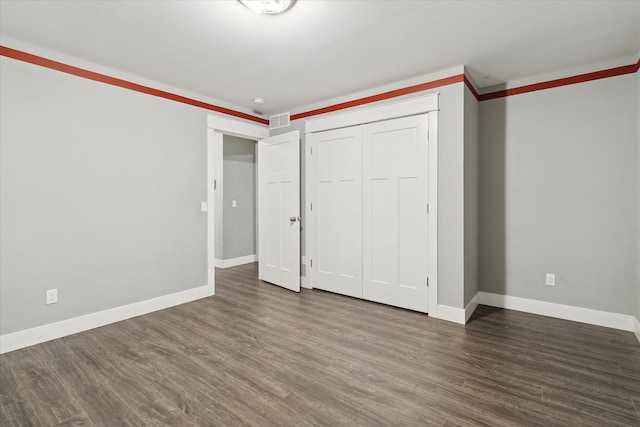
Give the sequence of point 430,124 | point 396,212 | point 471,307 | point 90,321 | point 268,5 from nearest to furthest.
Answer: point 268,5 → point 90,321 → point 430,124 → point 471,307 → point 396,212

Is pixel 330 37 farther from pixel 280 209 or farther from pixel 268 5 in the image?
pixel 280 209

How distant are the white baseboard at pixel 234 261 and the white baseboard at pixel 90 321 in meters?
1.85

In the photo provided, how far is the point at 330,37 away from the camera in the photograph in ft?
8.43

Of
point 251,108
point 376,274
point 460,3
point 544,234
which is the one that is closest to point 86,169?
point 251,108

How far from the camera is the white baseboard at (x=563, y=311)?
3.03 m

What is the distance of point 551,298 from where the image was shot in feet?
11.1

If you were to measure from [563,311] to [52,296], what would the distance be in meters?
5.09

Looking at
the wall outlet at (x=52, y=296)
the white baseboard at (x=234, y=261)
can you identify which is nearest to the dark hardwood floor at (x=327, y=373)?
the wall outlet at (x=52, y=296)

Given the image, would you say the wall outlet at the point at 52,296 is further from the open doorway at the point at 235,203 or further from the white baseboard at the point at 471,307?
the white baseboard at the point at 471,307

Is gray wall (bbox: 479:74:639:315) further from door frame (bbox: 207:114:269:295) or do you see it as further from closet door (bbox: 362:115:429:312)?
door frame (bbox: 207:114:269:295)

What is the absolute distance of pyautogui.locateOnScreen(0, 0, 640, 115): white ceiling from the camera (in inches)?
86.3

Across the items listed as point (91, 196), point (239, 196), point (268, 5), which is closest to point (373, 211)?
point (268, 5)

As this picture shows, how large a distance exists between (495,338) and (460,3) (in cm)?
275

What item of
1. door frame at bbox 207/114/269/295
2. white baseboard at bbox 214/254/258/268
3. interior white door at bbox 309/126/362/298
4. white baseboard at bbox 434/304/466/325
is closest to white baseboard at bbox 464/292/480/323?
white baseboard at bbox 434/304/466/325
